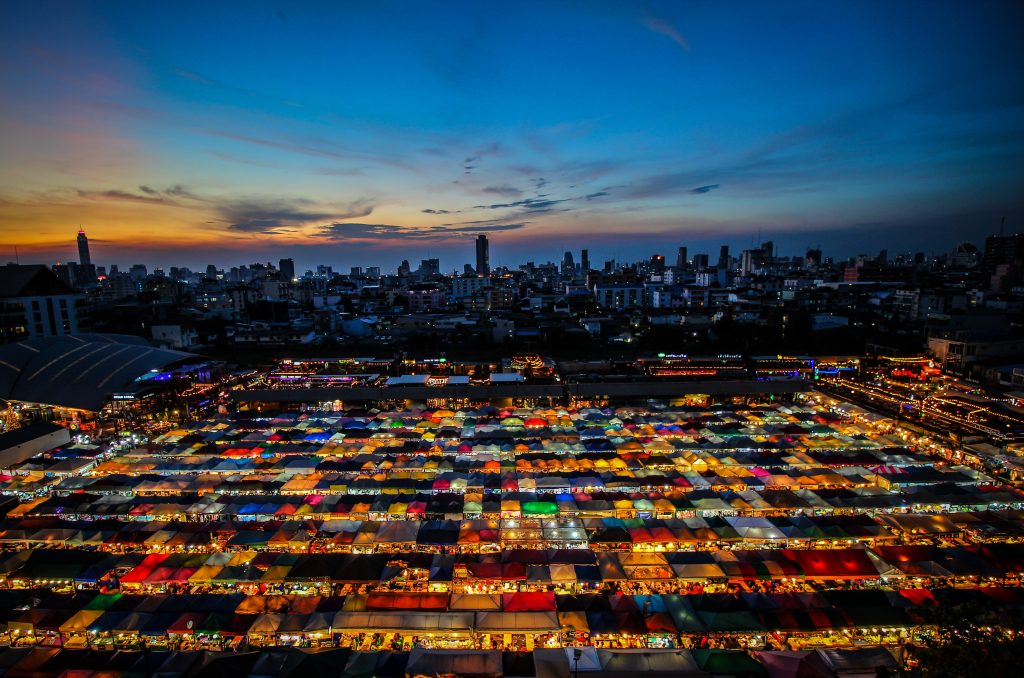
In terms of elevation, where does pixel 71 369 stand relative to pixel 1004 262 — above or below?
below

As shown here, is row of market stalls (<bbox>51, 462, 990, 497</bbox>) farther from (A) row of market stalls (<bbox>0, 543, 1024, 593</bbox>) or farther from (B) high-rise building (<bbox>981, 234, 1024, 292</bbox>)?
(B) high-rise building (<bbox>981, 234, 1024, 292</bbox>)


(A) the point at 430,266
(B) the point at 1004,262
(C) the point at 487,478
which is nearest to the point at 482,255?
(A) the point at 430,266

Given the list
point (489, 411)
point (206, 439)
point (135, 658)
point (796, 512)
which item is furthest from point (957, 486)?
point (206, 439)

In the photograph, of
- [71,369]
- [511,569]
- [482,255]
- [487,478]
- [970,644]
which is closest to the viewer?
[970,644]

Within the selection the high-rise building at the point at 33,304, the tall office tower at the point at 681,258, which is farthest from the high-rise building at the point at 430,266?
the high-rise building at the point at 33,304

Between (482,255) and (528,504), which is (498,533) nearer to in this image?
(528,504)

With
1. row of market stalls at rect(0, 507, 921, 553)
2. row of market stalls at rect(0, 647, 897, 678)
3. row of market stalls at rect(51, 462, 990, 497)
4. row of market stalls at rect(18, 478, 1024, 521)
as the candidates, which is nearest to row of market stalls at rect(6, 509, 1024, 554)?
row of market stalls at rect(0, 507, 921, 553)
